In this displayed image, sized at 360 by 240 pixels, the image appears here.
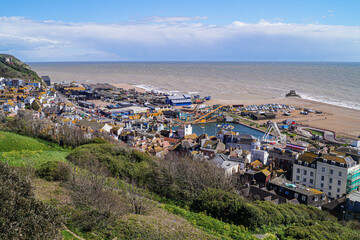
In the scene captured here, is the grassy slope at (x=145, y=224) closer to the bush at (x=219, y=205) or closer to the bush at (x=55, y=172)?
the bush at (x=55, y=172)

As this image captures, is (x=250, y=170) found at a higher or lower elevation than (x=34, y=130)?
lower

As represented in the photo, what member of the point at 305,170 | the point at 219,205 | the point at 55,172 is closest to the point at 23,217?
the point at 55,172

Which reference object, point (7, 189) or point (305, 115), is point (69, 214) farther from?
point (305, 115)

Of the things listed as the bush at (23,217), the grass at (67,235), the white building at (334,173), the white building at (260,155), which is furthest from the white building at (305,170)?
the bush at (23,217)

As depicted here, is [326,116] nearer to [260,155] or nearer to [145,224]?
[260,155]

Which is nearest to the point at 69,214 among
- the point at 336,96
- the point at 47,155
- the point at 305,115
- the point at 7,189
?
the point at 7,189

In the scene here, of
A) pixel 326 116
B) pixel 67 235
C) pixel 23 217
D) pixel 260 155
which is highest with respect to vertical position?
pixel 23 217

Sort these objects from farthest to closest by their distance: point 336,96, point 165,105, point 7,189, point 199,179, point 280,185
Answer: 1. point 336,96
2. point 165,105
3. point 280,185
4. point 199,179
5. point 7,189
